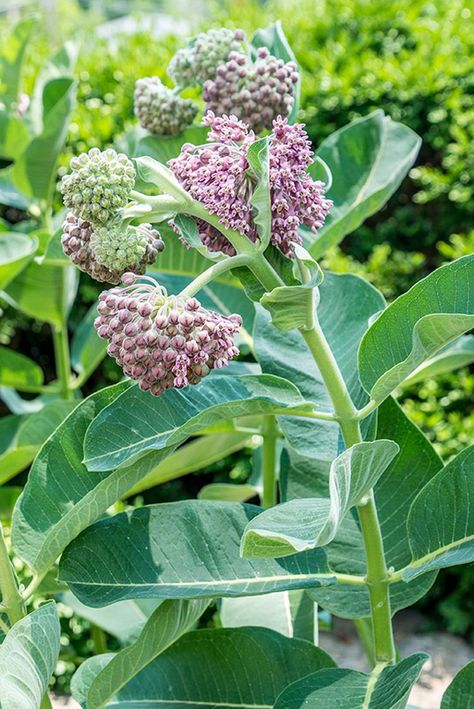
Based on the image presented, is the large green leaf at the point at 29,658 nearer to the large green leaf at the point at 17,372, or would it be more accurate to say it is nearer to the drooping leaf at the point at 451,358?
the drooping leaf at the point at 451,358

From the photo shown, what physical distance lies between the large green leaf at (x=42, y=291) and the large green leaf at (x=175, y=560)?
0.94m

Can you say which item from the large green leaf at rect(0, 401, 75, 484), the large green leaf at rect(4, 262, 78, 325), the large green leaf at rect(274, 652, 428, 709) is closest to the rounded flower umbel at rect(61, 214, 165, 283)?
the large green leaf at rect(274, 652, 428, 709)

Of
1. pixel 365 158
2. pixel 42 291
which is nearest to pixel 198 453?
pixel 42 291

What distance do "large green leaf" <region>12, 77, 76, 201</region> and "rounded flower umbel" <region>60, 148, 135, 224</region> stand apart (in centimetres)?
99

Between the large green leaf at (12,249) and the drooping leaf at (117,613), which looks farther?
the large green leaf at (12,249)

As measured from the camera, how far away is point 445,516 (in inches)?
41.1

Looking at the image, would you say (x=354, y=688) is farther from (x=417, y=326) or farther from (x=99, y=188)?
(x=99, y=188)

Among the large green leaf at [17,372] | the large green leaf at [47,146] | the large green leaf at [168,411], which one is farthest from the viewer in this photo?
the large green leaf at [17,372]

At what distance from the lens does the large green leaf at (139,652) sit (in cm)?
101

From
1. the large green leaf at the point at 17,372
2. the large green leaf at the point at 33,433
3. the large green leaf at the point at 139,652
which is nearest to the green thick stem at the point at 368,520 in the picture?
the large green leaf at the point at 139,652

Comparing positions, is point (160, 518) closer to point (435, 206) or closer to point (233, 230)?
point (233, 230)

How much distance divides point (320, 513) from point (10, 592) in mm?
340

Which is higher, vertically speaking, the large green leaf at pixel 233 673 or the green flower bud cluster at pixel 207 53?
the green flower bud cluster at pixel 207 53

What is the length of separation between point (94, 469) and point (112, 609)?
2.41ft
